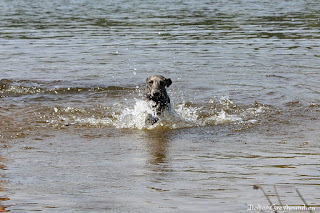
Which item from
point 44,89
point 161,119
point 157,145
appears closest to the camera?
point 157,145

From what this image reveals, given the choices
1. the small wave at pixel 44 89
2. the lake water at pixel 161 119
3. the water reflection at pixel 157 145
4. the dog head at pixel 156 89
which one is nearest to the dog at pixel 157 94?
the dog head at pixel 156 89

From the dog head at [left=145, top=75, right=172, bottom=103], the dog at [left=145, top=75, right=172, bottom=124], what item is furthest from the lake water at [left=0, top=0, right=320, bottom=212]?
the dog head at [left=145, top=75, right=172, bottom=103]

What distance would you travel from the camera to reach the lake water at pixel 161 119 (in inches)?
258

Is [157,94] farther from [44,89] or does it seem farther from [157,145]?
[44,89]

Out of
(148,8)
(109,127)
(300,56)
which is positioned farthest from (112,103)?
(148,8)

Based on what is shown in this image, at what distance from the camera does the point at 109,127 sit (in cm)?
1096

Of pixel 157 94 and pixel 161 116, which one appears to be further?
pixel 161 116

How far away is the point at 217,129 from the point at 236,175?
11.3 feet

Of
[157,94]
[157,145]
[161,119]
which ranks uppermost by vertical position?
[157,94]

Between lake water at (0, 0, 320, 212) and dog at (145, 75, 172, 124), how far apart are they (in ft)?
0.58

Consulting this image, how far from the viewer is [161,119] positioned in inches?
429

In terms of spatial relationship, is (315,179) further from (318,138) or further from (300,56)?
(300,56)

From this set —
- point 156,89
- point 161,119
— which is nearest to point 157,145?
point 161,119

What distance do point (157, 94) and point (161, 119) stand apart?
50cm
